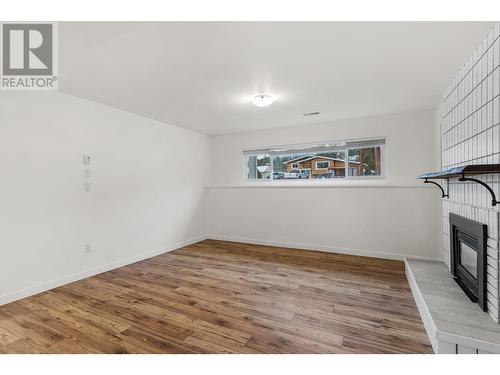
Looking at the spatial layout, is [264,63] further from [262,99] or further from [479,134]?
[479,134]

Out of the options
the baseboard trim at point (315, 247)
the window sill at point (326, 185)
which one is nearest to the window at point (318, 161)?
the window sill at point (326, 185)

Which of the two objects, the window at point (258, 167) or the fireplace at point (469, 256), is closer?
the fireplace at point (469, 256)

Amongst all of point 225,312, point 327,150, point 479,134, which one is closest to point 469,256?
point 479,134

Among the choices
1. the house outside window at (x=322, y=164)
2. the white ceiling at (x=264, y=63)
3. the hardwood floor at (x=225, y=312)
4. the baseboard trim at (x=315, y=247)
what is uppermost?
the white ceiling at (x=264, y=63)

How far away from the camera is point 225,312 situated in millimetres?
2230

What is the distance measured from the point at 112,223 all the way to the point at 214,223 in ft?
7.39

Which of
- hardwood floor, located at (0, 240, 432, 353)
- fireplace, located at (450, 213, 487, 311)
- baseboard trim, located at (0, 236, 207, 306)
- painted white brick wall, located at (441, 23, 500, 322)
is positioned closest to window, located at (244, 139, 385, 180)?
painted white brick wall, located at (441, 23, 500, 322)

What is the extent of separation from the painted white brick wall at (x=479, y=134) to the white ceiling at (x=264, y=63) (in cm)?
15

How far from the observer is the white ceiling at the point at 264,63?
1.74m

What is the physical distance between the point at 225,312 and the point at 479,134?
261 cm

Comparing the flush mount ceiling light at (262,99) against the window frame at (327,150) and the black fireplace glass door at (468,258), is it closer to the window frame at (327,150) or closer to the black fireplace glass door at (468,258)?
the window frame at (327,150)

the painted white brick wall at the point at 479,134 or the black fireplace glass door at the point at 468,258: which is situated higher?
the painted white brick wall at the point at 479,134
